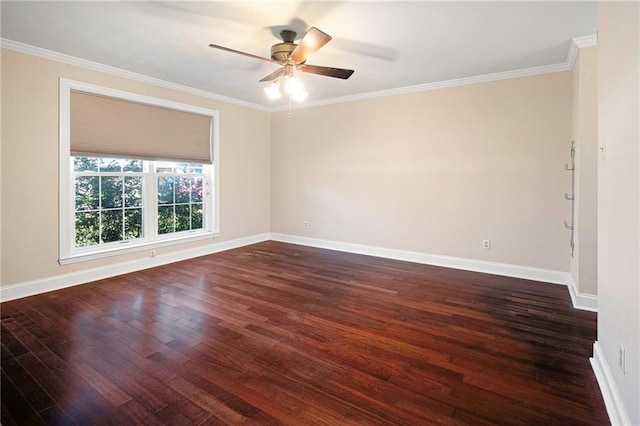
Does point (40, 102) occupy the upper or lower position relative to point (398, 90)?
lower

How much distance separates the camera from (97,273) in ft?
13.3

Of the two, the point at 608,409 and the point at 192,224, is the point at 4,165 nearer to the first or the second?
the point at 192,224

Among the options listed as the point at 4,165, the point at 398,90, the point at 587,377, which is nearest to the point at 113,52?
the point at 4,165

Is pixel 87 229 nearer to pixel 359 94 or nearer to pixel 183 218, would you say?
pixel 183 218

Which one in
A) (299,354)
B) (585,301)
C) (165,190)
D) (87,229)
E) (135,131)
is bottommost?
(299,354)

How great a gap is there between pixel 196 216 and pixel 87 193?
63.0 inches

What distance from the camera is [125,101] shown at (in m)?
4.22

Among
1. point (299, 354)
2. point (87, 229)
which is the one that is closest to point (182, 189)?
point (87, 229)

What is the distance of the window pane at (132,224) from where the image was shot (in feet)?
14.6

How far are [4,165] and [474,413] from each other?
4.53 m

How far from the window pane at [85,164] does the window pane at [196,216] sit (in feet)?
4.91

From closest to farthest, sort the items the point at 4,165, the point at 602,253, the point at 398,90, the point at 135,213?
the point at 602,253, the point at 4,165, the point at 135,213, the point at 398,90

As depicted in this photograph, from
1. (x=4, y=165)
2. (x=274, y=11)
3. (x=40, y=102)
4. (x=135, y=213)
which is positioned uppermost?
(x=274, y=11)

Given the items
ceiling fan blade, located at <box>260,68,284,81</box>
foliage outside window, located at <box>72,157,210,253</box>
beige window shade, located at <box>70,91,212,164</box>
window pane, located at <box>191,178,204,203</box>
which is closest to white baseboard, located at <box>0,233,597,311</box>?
foliage outside window, located at <box>72,157,210,253</box>
